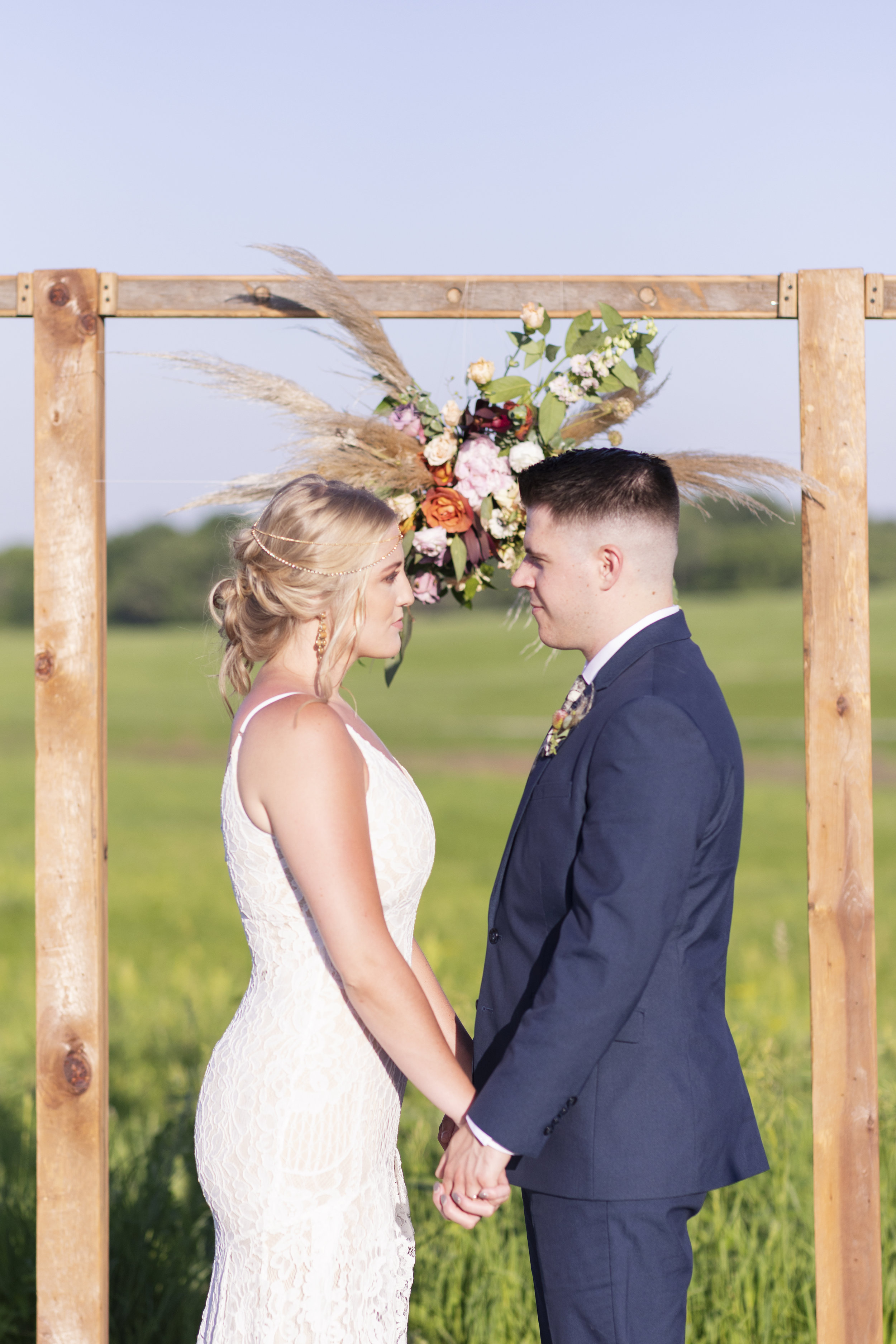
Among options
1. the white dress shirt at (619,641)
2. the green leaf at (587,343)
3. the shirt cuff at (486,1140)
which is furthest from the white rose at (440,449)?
the shirt cuff at (486,1140)

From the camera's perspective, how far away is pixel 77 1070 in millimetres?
2746

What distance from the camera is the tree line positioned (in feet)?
215

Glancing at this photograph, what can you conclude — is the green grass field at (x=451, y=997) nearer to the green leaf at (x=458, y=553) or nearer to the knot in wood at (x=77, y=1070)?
the green leaf at (x=458, y=553)

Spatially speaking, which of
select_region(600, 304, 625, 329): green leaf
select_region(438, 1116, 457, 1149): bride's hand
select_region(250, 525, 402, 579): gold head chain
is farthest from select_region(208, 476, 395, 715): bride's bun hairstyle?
select_region(438, 1116, 457, 1149): bride's hand

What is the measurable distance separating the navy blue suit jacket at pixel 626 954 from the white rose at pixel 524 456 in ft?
1.83

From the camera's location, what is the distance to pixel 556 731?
2.41 metres

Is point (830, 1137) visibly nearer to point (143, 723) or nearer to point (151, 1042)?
point (151, 1042)

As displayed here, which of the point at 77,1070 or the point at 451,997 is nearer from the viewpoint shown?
the point at 77,1070

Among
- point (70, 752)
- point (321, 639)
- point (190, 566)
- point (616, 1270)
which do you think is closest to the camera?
point (616, 1270)

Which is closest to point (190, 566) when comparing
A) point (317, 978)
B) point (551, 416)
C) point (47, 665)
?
point (47, 665)

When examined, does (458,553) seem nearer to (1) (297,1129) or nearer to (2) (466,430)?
(2) (466,430)

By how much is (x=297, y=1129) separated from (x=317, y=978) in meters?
0.29

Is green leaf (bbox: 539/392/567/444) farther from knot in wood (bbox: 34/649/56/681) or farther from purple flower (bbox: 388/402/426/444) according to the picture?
knot in wood (bbox: 34/649/56/681)

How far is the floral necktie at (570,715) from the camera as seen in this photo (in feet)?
7.82
